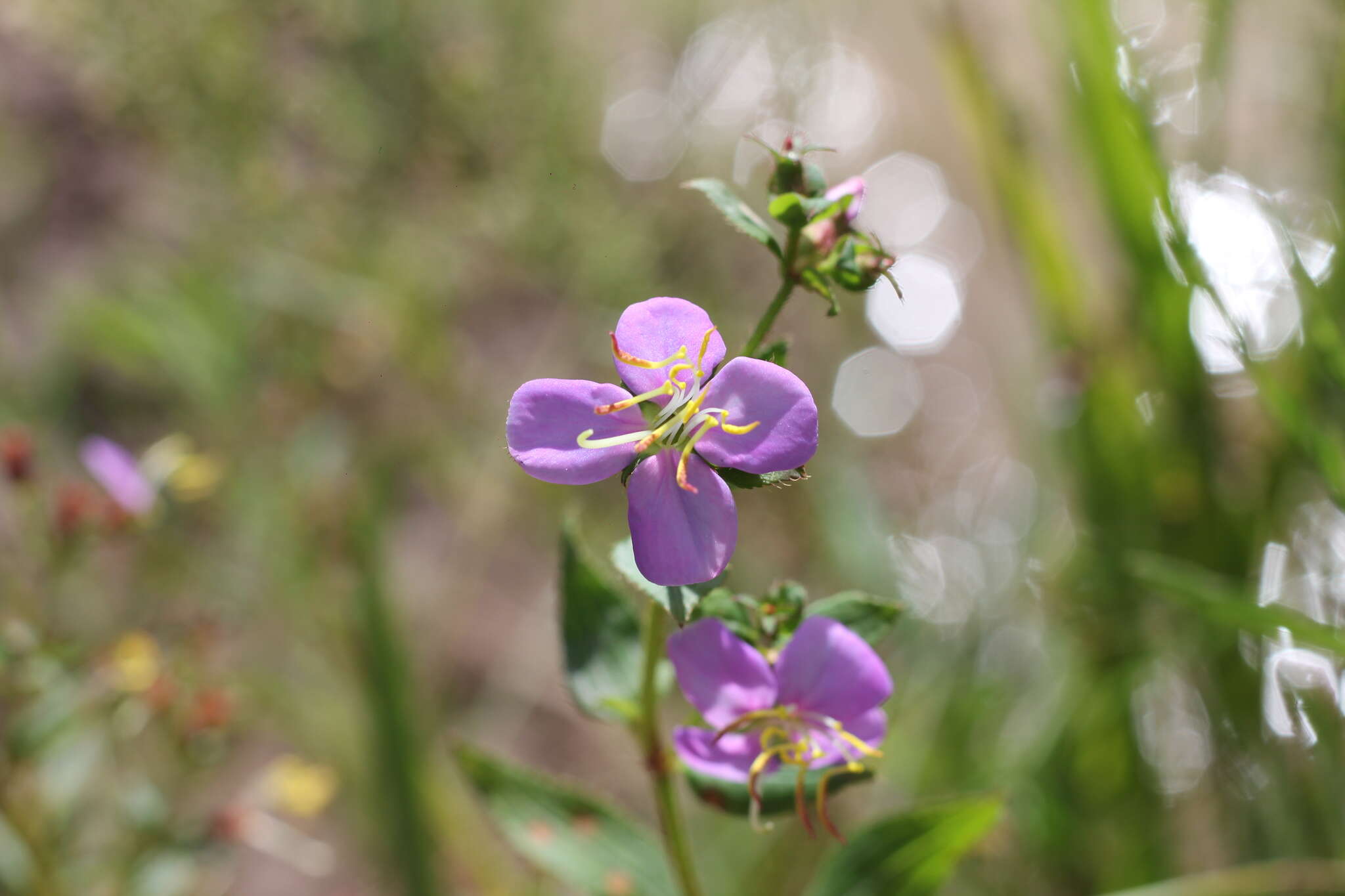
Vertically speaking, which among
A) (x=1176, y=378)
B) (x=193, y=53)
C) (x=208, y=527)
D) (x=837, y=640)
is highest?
(x=193, y=53)

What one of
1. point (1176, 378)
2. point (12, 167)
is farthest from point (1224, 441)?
point (12, 167)

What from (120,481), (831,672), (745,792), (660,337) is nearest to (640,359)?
(660,337)

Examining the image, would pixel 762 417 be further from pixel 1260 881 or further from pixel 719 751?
pixel 1260 881

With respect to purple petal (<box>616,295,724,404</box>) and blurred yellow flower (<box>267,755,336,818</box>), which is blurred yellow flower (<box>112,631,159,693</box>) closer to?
blurred yellow flower (<box>267,755,336,818</box>)

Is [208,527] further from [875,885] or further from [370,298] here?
[875,885]

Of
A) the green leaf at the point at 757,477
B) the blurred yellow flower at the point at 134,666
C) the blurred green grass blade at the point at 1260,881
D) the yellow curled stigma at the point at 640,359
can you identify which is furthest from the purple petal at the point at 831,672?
the blurred yellow flower at the point at 134,666

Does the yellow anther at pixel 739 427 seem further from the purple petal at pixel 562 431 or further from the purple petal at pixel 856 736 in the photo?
the purple petal at pixel 856 736
